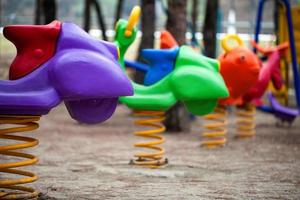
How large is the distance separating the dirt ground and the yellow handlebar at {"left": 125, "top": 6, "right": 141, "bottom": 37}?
1.81 metres

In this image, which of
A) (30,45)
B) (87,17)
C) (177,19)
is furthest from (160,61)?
(87,17)

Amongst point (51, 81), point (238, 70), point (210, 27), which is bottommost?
point (210, 27)

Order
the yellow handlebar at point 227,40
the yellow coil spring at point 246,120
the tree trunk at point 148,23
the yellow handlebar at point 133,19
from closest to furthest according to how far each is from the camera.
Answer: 1. the yellow handlebar at point 133,19
2. the yellow handlebar at point 227,40
3. the yellow coil spring at point 246,120
4. the tree trunk at point 148,23

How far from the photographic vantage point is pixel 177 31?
12.8 meters

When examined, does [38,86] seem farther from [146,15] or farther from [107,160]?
[146,15]

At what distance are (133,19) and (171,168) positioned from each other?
206 centimetres

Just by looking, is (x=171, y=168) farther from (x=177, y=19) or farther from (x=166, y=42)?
(x=177, y=19)

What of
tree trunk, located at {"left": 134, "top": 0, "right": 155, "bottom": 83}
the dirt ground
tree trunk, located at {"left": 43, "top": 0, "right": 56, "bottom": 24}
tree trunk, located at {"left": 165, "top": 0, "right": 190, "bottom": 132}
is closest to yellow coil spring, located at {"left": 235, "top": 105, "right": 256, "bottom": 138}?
the dirt ground

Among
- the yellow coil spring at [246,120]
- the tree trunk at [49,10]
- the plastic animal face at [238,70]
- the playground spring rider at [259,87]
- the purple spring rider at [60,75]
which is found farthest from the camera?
the tree trunk at [49,10]

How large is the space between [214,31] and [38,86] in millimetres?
11934

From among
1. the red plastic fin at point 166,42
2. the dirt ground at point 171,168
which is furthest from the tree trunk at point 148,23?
the red plastic fin at point 166,42

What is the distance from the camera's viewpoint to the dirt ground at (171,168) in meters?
6.41

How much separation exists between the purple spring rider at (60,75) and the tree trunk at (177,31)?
724 cm

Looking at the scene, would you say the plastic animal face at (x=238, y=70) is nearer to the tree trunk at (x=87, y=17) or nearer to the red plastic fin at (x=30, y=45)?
the red plastic fin at (x=30, y=45)
